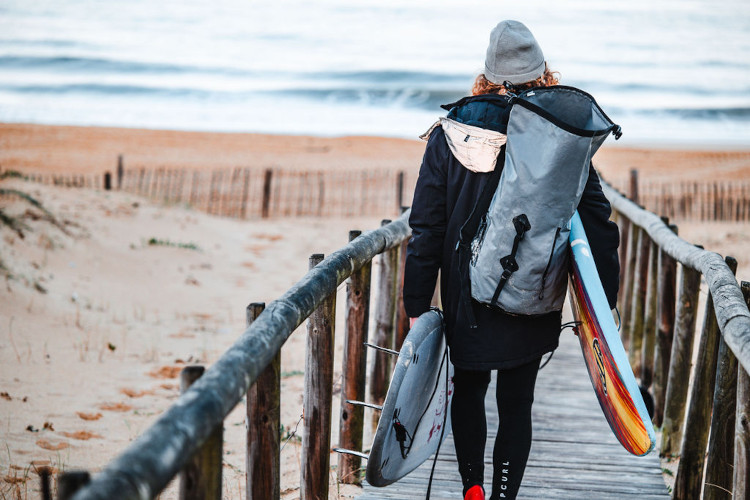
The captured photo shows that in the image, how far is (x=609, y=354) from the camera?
231 cm

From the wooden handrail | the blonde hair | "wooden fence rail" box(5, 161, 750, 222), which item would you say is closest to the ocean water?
"wooden fence rail" box(5, 161, 750, 222)

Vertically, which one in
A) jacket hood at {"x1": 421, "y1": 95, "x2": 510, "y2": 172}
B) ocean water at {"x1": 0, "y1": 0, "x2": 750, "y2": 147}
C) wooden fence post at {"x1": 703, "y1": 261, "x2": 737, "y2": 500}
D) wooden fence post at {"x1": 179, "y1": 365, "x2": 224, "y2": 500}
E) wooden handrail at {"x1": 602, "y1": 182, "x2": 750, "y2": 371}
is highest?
ocean water at {"x1": 0, "y1": 0, "x2": 750, "y2": 147}

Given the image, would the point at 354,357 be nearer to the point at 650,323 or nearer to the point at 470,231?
the point at 470,231

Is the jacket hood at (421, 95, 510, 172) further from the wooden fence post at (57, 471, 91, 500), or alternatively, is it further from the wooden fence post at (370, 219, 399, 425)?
the wooden fence post at (370, 219, 399, 425)

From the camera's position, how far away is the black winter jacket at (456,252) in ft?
8.00

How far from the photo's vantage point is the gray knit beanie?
93.7 inches

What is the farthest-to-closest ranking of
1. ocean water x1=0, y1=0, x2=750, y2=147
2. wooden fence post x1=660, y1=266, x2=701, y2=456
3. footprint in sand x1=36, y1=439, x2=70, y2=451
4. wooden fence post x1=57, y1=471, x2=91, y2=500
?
ocean water x1=0, y1=0, x2=750, y2=147, footprint in sand x1=36, y1=439, x2=70, y2=451, wooden fence post x1=660, y1=266, x2=701, y2=456, wooden fence post x1=57, y1=471, x2=91, y2=500

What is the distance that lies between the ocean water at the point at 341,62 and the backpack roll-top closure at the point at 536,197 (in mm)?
17039

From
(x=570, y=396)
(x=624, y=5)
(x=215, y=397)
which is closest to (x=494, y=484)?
(x=215, y=397)

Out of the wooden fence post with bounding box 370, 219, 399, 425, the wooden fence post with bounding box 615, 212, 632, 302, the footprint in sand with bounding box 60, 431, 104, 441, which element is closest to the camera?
the wooden fence post with bounding box 370, 219, 399, 425

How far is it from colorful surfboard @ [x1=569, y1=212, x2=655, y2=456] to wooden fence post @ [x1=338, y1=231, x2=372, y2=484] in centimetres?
112

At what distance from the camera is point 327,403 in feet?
9.42

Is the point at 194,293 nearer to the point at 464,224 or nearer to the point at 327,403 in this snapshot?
the point at 327,403

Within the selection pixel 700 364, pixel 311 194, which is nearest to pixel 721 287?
pixel 700 364
